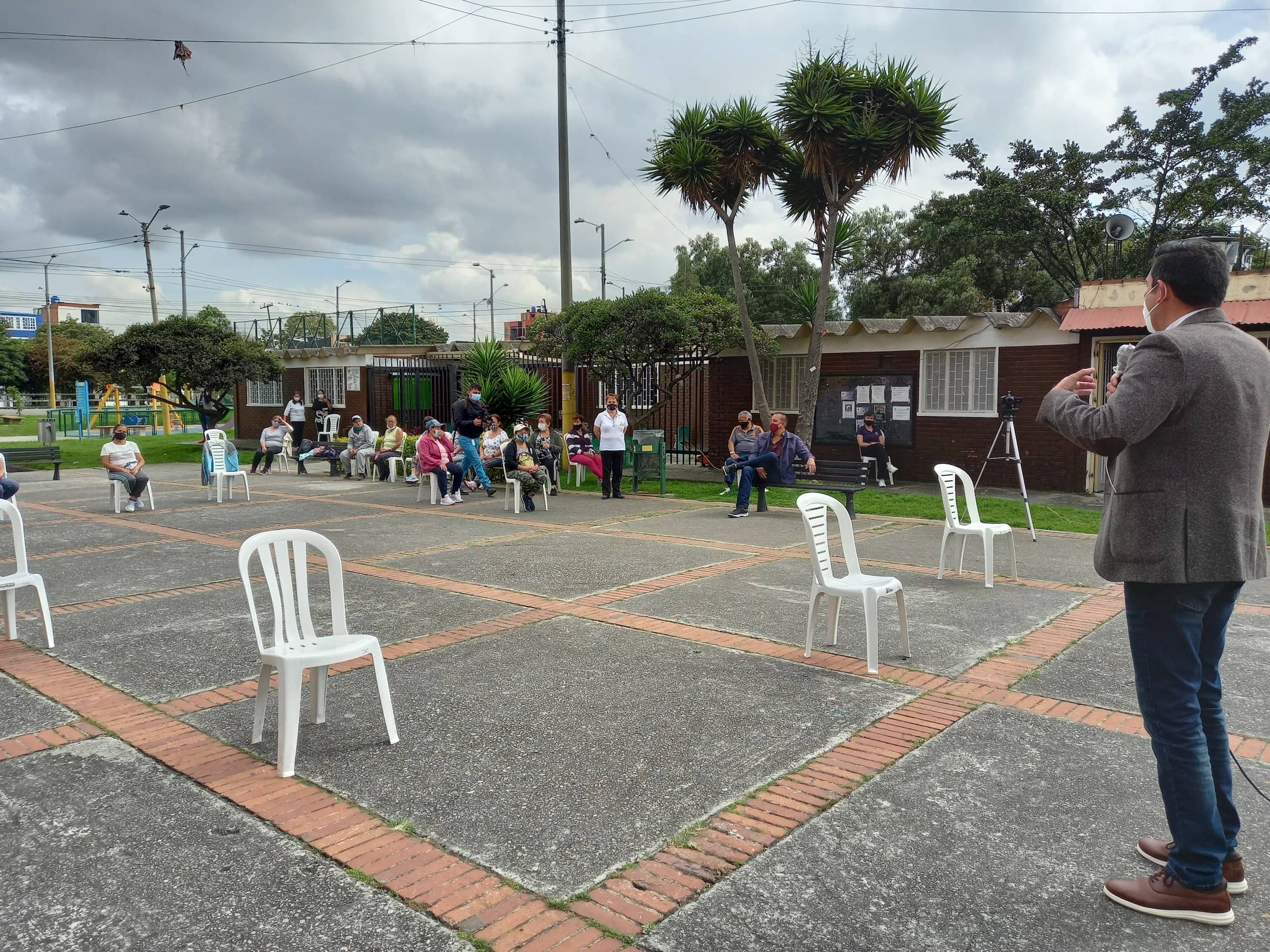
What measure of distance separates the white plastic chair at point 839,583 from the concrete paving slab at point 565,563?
2268 millimetres

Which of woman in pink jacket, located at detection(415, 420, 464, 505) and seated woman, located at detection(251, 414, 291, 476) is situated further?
seated woman, located at detection(251, 414, 291, 476)

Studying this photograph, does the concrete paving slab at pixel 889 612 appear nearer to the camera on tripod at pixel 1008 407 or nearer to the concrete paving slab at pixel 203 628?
the concrete paving slab at pixel 203 628

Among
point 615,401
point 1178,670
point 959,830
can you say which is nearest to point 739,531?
point 615,401

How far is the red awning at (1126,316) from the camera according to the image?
12.5 metres

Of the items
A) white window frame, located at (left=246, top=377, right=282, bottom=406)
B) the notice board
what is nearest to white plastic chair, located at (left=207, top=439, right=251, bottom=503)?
the notice board

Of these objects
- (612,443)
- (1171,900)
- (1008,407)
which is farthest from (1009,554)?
(612,443)

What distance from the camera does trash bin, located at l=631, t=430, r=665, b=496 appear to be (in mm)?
15531

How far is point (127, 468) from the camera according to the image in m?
12.9

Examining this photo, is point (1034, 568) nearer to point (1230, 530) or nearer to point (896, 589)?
point (896, 589)

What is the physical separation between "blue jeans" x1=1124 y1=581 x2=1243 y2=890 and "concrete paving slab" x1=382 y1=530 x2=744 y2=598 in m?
4.93

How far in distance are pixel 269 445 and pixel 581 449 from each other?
770 cm

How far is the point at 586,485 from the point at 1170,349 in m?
14.2

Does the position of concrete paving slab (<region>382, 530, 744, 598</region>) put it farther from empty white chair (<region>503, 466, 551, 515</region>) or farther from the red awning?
the red awning

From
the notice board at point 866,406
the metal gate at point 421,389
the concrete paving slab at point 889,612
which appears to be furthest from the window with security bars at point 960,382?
→ the metal gate at point 421,389
